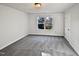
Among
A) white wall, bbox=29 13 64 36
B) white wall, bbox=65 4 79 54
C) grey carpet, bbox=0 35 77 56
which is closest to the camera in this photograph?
grey carpet, bbox=0 35 77 56

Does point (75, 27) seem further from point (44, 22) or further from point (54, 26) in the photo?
point (44, 22)

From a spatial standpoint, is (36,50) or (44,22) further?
(44,22)

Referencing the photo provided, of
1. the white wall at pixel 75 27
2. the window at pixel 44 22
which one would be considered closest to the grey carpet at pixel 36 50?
the white wall at pixel 75 27

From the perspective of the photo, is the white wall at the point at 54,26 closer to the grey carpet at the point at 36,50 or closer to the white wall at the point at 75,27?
the grey carpet at the point at 36,50

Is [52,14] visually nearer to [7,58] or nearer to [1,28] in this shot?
[1,28]

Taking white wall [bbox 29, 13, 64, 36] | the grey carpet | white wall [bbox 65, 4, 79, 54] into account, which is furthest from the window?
white wall [bbox 65, 4, 79, 54]

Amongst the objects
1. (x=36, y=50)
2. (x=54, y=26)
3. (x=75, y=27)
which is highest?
(x=75, y=27)

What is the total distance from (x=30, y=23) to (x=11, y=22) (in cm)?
368

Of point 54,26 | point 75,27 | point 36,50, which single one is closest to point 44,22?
point 54,26

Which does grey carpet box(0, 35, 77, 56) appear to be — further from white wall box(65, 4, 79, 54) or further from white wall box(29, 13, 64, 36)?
white wall box(29, 13, 64, 36)

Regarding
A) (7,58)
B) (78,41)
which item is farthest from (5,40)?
(7,58)

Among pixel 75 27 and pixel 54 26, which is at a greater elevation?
pixel 75 27

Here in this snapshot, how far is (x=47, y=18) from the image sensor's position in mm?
8555

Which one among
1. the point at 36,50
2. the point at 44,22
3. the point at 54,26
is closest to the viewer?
the point at 36,50
